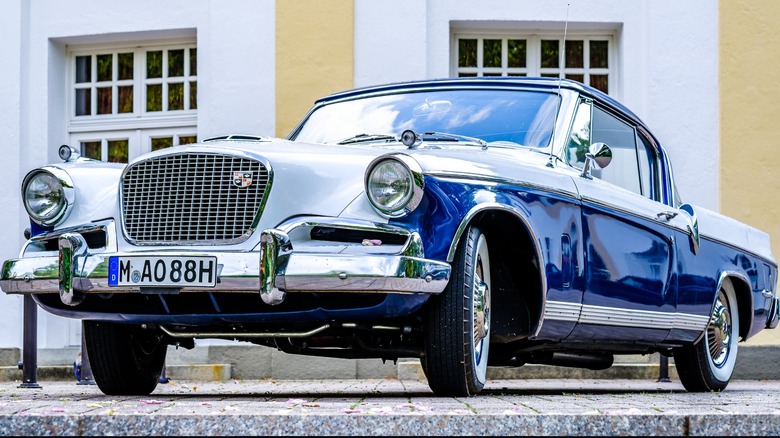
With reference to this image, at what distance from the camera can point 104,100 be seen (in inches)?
574

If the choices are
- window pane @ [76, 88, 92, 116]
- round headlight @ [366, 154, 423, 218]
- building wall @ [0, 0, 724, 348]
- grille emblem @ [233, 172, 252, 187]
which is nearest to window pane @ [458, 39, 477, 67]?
building wall @ [0, 0, 724, 348]

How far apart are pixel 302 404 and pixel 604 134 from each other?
3089mm

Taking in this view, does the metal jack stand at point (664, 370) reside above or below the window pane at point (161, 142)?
below

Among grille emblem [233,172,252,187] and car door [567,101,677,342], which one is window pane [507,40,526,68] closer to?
car door [567,101,677,342]

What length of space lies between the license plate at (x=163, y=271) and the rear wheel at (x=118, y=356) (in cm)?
97

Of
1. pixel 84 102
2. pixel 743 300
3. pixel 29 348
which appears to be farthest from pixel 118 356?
pixel 84 102

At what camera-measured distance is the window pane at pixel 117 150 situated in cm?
1448

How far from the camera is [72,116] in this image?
1459cm

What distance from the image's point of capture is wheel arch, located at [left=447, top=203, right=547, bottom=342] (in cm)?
655

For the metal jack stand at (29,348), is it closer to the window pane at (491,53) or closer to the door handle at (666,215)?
the door handle at (666,215)

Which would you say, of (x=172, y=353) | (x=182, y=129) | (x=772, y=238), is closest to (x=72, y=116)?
(x=182, y=129)

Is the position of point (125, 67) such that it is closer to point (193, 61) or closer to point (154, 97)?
point (154, 97)

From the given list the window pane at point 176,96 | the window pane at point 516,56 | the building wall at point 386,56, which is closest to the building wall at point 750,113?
the building wall at point 386,56

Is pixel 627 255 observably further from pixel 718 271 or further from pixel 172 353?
pixel 172 353
